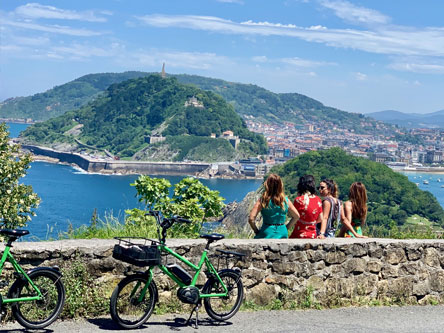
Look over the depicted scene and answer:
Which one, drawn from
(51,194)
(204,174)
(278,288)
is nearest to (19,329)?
(278,288)

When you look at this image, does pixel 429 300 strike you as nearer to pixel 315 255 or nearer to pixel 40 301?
pixel 315 255

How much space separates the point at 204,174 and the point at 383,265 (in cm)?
13128

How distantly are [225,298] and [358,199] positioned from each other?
2.06 meters

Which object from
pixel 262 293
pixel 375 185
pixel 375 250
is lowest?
pixel 375 185

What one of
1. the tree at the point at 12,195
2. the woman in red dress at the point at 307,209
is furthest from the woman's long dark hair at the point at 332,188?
the tree at the point at 12,195

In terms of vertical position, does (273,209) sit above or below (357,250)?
above

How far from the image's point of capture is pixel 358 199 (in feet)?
20.7

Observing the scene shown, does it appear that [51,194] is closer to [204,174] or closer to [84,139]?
[204,174]

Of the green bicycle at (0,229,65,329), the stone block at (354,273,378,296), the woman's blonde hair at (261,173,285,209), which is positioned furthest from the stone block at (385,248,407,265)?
the green bicycle at (0,229,65,329)

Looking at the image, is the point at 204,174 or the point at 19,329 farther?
the point at 204,174

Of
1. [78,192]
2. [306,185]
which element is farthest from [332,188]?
[78,192]

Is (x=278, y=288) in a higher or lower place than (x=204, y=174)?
higher

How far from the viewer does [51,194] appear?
286ft

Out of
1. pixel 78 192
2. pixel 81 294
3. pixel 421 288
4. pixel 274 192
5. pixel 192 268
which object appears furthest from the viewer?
pixel 78 192
